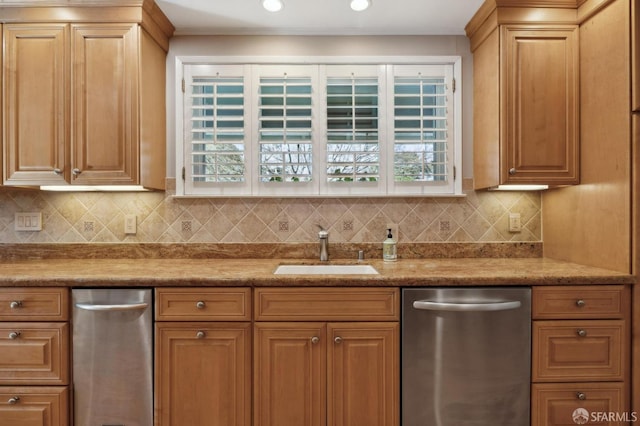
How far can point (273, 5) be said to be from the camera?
2.00 metres

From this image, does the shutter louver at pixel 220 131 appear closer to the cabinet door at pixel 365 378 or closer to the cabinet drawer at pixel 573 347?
the cabinet door at pixel 365 378

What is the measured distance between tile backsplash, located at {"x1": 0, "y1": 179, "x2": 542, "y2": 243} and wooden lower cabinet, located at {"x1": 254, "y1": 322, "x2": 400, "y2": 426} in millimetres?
753

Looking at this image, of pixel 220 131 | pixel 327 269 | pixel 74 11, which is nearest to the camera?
pixel 74 11

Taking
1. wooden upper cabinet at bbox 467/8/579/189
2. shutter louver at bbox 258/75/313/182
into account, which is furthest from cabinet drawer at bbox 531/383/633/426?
shutter louver at bbox 258/75/313/182

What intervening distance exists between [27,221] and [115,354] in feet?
4.06

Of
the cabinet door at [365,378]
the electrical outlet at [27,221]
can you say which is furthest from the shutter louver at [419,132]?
the electrical outlet at [27,221]

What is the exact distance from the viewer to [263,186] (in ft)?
7.48

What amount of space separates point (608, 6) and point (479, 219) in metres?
1.25

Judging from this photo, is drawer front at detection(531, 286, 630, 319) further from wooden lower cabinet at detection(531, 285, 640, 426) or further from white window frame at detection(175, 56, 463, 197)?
white window frame at detection(175, 56, 463, 197)

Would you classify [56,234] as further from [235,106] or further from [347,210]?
[347,210]

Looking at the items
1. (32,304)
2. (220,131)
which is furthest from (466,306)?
(32,304)

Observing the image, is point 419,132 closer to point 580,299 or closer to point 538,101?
point 538,101

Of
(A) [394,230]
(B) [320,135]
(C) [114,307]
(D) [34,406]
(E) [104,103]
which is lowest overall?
(D) [34,406]

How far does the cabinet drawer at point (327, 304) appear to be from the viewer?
5.42 feet
